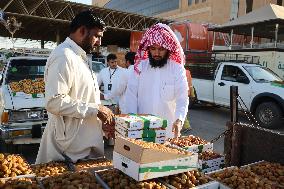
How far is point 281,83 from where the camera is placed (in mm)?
10266

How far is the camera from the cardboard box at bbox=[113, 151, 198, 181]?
7.21ft

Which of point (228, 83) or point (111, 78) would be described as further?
point (228, 83)

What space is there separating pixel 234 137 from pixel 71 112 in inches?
63.0

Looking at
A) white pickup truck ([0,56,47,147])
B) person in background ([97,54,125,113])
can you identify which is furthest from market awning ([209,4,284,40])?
white pickup truck ([0,56,47,147])

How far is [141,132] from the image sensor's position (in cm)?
297

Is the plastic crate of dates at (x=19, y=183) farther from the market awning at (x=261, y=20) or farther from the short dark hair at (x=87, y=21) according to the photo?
the market awning at (x=261, y=20)

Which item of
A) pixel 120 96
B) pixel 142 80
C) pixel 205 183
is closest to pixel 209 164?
pixel 205 183

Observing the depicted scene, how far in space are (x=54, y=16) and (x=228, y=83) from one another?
19026mm

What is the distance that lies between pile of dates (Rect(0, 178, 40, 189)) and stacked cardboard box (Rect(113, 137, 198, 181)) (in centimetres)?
62

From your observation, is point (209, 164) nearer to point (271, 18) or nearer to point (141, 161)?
point (141, 161)

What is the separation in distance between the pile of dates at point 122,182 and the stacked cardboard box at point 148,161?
0.05 metres

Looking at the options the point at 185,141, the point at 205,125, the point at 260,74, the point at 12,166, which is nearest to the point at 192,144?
the point at 185,141

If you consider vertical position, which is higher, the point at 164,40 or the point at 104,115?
the point at 164,40

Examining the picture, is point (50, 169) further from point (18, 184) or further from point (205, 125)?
point (205, 125)
